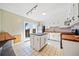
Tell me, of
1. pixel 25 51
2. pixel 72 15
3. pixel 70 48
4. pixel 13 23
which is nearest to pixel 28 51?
pixel 25 51

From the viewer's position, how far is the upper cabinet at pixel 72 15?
146cm

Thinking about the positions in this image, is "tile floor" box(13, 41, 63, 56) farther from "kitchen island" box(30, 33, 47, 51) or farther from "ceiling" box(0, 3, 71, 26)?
"ceiling" box(0, 3, 71, 26)

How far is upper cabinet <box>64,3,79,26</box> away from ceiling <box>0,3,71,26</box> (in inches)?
1.9

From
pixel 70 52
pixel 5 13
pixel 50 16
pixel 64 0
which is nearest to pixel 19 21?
pixel 5 13

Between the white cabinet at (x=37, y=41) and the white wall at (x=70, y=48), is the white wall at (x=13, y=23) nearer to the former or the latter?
the white cabinet at (x=37, y=41)

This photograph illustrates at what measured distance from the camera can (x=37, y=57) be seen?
57.8 inches

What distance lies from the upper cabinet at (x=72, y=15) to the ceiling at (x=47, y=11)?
0.05m

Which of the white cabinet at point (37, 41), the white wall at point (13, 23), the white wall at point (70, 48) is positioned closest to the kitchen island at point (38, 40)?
the white cabinet at point (37, 41)

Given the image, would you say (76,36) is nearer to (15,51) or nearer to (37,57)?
(37,57)

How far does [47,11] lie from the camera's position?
5.07 feet

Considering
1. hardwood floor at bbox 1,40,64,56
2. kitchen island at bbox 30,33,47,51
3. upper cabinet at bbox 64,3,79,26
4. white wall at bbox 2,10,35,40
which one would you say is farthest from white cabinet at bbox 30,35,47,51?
upper cabinet at bbox 64,3,79,26

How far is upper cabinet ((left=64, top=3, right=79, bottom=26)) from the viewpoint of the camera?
146 cm

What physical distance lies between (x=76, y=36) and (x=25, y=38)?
0.88 m

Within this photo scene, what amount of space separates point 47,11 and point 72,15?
43 cm
